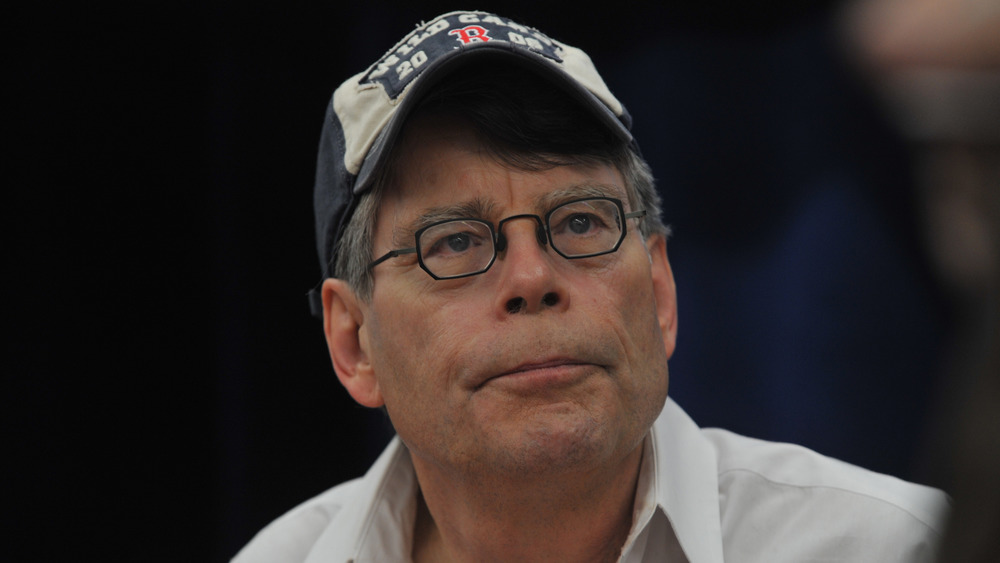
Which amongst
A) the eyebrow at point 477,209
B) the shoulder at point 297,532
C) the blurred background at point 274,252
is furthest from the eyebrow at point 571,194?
the blurred background at point 274,252

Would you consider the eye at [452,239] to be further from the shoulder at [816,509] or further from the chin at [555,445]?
the shoulder at [816,509]

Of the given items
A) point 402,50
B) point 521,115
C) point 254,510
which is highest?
point 402,50

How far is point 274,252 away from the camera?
321 centimetres

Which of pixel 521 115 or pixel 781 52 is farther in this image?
pixel 781 52

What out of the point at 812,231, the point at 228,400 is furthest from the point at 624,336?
the point at 228,400

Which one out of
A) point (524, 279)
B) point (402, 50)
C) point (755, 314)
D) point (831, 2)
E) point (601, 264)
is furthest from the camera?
point (755, 314)

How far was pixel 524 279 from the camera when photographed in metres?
1.67

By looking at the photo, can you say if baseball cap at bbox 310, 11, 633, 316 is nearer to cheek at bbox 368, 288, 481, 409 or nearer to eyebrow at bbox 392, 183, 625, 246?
eyebrow at bbox 392, 183, 625, 246

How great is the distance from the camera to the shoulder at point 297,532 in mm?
2326

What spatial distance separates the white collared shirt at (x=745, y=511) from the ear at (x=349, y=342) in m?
0.28

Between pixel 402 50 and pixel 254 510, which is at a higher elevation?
pixel 402 50

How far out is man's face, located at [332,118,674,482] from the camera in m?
1.67

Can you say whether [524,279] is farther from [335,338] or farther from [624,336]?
[335,338]

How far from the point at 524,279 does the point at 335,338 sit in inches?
22.1
